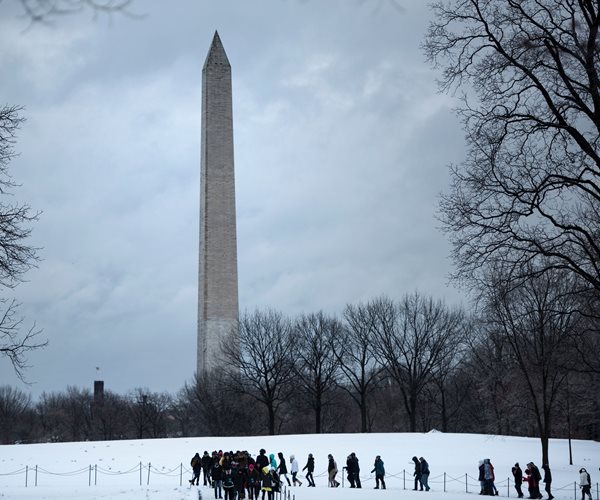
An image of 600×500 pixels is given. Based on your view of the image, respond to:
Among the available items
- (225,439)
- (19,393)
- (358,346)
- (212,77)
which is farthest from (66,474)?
(19,393)

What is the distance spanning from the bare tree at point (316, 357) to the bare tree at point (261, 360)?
0.84 metres

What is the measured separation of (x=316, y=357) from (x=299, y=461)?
18626 mm

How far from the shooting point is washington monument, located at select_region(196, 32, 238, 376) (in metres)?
59.0

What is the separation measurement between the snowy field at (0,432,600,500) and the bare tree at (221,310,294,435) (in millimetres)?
12161

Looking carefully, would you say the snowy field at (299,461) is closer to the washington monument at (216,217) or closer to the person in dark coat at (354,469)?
the person in dark coat at (354,469)

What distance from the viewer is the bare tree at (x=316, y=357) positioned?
5856 cm

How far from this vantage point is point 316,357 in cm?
5906

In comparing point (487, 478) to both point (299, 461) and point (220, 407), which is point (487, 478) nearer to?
point (299, 461)

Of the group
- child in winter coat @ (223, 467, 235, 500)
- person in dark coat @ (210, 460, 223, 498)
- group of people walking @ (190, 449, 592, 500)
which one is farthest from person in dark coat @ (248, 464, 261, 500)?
person in dark coat @ (210, 460, 223, 498)

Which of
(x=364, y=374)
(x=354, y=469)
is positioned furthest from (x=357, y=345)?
(x=354, y=469)

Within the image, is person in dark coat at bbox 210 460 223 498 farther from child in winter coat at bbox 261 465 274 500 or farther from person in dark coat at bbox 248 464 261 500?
child in winter coat at bbox 261 465 274 500

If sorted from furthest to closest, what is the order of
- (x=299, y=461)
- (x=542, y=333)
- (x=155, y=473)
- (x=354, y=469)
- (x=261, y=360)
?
(x=261, y=360) < (x=299, y=461) < (x=155, y=473) < (x=542, y=333) < (x=354, y=469)

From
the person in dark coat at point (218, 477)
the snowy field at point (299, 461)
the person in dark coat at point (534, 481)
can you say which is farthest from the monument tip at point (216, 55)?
the person in dark coat at point (534, 481)

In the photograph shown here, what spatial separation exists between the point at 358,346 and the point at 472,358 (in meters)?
10.1
